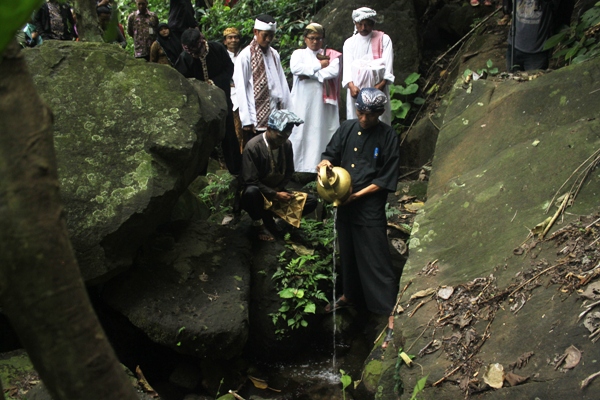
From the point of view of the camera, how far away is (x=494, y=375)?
3.52 m

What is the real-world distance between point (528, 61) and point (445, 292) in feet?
13.1

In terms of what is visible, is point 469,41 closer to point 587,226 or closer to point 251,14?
point 251,14

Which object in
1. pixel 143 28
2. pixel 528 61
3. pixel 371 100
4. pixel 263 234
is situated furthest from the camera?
pixel 143 28

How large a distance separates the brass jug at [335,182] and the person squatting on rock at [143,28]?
11.5 ft

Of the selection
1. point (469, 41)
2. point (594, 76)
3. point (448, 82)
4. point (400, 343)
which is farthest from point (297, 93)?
point (400, 343)

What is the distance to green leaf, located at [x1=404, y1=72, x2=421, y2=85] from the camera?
31.1 ft

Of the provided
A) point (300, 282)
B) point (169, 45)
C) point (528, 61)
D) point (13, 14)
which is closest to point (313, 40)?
point (169, 45)

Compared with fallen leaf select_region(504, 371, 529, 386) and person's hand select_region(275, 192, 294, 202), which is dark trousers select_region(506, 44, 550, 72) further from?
fallen leaf select_region(504, 371, 529, 386)

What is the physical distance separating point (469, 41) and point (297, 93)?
3156mm

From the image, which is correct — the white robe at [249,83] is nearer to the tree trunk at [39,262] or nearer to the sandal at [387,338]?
the sandal at [387,338]

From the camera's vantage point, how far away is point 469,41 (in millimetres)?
9758

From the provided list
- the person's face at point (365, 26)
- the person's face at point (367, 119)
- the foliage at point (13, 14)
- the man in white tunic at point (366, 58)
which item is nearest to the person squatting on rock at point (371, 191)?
the person's face at point (367, 119)

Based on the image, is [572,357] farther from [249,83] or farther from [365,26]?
[365,26]

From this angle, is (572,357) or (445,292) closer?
(572,357)
